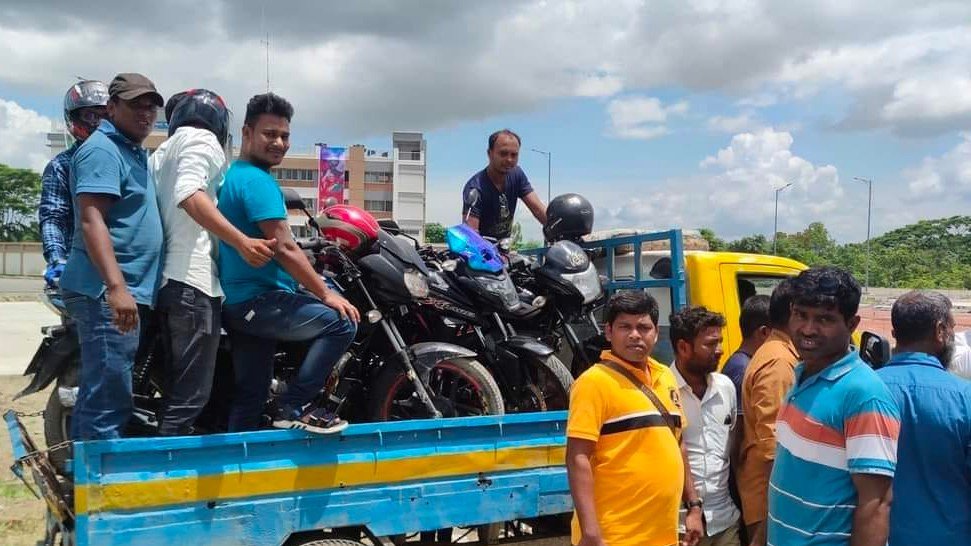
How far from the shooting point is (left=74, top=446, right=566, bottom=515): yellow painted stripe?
2.66 meters

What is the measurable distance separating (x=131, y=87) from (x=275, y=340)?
1.16m

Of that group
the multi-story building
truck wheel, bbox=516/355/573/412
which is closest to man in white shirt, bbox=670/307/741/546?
truck wheel, bbox=516/355/573/412

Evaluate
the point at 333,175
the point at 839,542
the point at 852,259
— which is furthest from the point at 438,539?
the point at 852,259

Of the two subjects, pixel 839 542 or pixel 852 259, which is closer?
pixel 839 542

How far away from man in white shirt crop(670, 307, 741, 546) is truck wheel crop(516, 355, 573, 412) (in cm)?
92

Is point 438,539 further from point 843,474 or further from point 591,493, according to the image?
point 843,474

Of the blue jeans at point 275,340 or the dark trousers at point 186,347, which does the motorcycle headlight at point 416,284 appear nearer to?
the blue jeans at point 275,340

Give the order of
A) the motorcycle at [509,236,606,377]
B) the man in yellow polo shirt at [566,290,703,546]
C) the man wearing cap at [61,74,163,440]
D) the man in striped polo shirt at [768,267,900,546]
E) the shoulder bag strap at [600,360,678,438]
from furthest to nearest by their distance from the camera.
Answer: the motorcycle at [509,236,606,377] → the man wearing cap at [61,74,163,440] → the shoulder bag strap at [600,360,678,438] → the man in yellow polo shirt at [566,290,703,546] → the man in striped polo shirt at [768,267,900,546]

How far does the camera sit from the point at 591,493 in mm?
2461

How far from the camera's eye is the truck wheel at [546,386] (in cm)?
397

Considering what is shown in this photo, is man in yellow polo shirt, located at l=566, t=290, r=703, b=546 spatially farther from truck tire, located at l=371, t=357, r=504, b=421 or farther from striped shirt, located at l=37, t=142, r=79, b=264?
striped shirt, located at l=37, t=142, r=79, b=264

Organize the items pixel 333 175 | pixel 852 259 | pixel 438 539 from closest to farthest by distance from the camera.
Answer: pixel 438 539 → pixel 333 175 → pixel 852 259

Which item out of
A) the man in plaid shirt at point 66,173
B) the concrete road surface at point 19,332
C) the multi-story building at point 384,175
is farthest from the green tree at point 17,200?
the man in plaid shirt at point 66,173

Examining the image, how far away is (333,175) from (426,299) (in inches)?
1358
